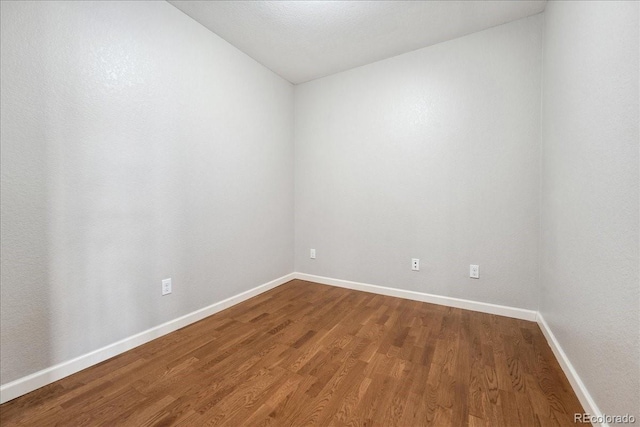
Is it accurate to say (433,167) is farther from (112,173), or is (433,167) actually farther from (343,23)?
(112,173)

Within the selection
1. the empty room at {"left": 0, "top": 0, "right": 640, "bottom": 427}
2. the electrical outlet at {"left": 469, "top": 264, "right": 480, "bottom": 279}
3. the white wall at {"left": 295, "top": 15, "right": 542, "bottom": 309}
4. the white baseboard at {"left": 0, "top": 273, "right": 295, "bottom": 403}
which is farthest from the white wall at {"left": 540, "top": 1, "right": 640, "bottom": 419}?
the white baseboard at {"left": 0, "top": 273, "right": 295, "bottom": 403}

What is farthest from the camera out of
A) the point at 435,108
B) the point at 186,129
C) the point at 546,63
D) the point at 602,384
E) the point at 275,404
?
the point at 435,108

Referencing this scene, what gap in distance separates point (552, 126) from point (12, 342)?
351 cm

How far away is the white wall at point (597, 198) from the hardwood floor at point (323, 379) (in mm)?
293

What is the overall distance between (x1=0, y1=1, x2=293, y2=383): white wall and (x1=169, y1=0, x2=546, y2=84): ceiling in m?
0.26

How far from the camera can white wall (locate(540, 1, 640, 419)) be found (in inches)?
36.3

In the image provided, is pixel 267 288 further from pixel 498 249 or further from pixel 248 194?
pixel 498 249

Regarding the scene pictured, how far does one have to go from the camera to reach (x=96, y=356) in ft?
5.28

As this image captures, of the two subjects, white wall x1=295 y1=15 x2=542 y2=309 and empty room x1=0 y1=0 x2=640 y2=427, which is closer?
empty room x1=0 y1=0 x2=640 y2=427

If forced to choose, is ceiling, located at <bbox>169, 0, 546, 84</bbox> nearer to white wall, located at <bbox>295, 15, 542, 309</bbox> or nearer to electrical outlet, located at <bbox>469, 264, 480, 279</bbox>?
white wall, located at <bbox>295, 15, 542, 309</bbox>

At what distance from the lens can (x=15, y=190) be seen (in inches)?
51.9

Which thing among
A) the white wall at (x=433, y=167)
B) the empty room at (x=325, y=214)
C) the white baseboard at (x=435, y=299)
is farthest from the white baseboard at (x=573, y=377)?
the white wall at (x=433, y=167)

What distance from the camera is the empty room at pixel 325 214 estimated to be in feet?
3.97

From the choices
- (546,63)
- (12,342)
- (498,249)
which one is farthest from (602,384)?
(12,342)
